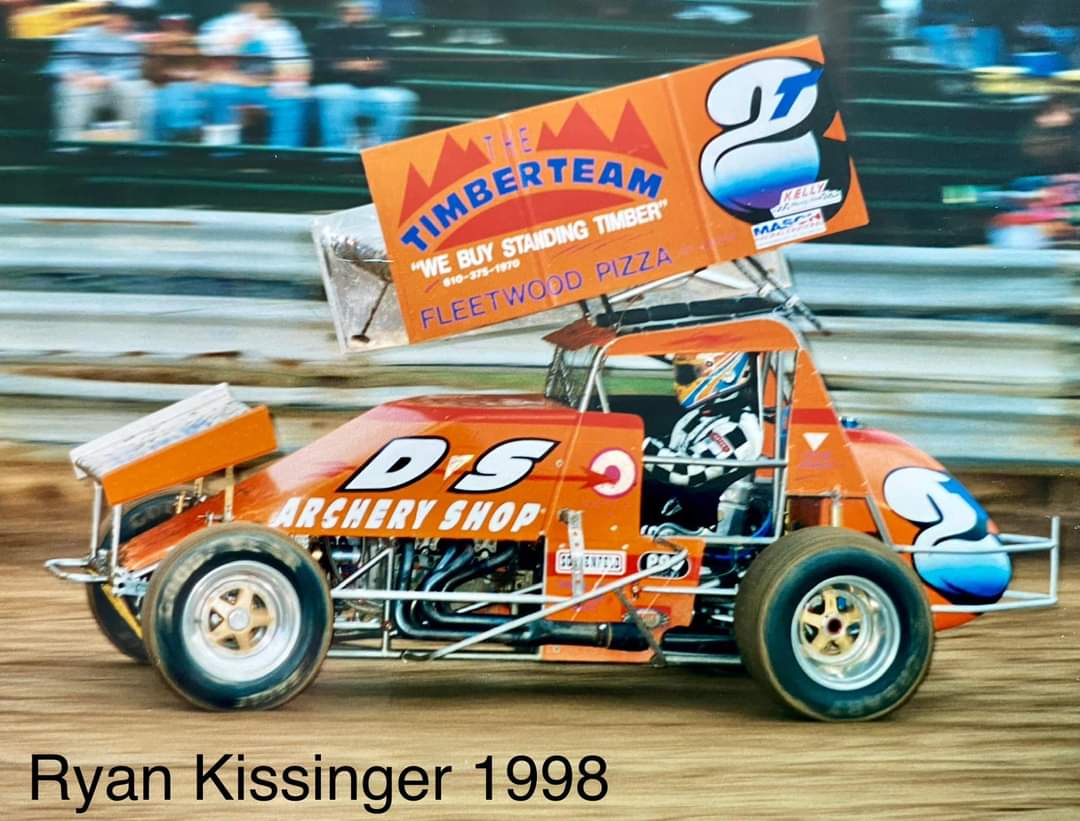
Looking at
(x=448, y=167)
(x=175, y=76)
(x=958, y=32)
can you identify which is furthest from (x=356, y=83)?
(x=958, y=32)

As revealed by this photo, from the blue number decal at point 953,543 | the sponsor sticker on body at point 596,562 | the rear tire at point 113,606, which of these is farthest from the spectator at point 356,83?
the blue number decal at point 953,543

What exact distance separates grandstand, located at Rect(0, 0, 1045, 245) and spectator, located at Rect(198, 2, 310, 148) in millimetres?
115

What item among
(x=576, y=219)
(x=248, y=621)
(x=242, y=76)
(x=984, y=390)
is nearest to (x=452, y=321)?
(x=576, y=219)

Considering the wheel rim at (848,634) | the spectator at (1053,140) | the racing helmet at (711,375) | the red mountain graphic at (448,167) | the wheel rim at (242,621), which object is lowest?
the wheel rim at (848,634)

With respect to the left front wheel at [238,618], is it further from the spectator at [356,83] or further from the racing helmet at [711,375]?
the spectator at [356,83]

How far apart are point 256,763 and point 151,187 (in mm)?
3759

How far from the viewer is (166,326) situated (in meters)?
7.66

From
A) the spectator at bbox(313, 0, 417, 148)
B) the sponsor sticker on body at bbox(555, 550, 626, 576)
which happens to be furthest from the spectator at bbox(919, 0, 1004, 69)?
the sponsor sticker on body at bbox(555, 550, 626, 576)

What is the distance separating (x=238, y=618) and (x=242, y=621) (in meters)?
0.02

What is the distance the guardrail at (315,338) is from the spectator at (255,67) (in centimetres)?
52

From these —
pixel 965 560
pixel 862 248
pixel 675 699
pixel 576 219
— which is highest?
pixel 576 219

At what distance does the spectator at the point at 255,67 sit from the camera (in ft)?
24.4

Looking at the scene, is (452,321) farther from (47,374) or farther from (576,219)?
(47,374)

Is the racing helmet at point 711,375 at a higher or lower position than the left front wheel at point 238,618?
higher
